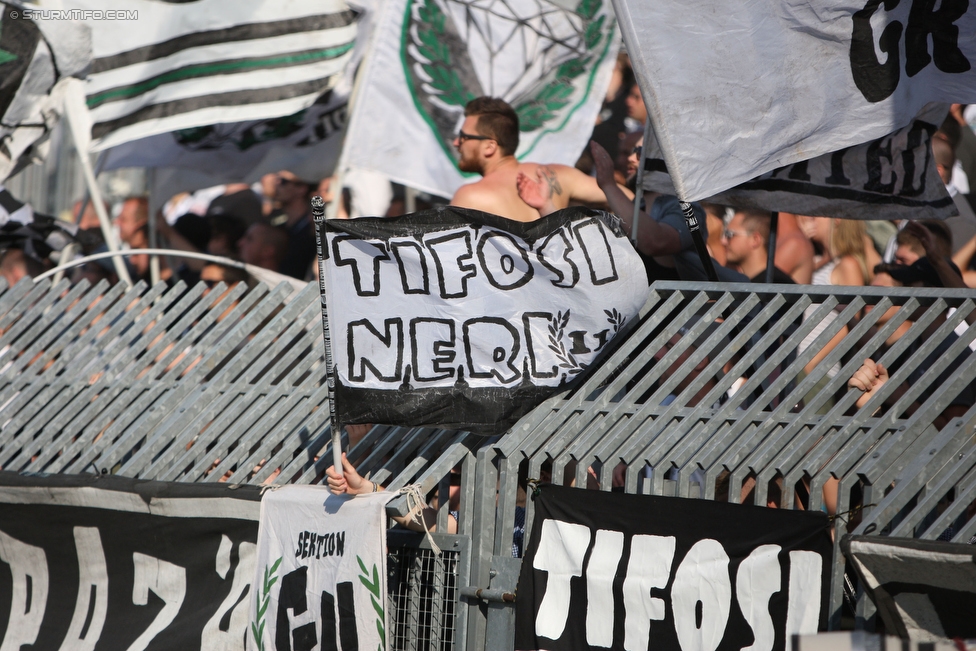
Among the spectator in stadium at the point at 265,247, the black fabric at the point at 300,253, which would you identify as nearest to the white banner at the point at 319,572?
the black fabric at the point at 300,253

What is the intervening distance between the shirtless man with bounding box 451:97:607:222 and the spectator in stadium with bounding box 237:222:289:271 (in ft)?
8.96

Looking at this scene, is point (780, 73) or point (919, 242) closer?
point (780, 73)

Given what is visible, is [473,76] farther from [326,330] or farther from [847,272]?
[326,330]

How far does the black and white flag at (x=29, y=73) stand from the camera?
339 inches

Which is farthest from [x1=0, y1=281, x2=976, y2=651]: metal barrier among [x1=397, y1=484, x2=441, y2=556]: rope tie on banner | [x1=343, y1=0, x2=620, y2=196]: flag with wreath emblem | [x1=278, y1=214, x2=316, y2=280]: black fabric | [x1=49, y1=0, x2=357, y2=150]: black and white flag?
[x1=343, y1=0, x2=620, y2=196]: flag with wreath emblem

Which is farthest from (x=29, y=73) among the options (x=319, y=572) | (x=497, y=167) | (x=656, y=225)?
(x=319, y=572)

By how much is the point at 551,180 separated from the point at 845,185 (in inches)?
65.4

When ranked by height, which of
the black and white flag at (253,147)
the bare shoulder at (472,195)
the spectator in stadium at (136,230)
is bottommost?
the bare shoulder at (472,195)

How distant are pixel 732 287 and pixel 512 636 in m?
1.87

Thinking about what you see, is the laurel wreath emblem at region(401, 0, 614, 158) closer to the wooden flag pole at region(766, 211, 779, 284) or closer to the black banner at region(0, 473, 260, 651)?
the wooden flag pole at region(766, 211, 779, 284)

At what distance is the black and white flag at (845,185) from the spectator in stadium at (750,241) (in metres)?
0.69

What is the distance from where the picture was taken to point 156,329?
653 cm

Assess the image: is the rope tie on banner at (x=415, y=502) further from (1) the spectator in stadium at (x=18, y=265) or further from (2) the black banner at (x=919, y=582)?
(1) the spectator in stadium at (x=18, y=265)

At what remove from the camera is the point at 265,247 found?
916cm
